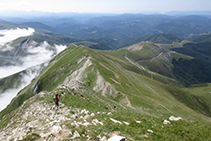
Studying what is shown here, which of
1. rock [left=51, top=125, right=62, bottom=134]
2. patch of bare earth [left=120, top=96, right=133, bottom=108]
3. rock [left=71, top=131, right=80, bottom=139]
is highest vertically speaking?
rock [left=71, top=131, right=80, bottom=139]

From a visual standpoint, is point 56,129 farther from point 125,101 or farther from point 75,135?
point 125,101

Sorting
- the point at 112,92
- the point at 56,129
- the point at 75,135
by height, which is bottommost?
the point at 112,92

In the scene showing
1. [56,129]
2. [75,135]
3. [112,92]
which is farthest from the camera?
[112,92]

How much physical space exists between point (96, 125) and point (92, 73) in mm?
72926

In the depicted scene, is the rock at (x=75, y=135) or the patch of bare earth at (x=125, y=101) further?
the patch of bare earth at (x=125, y=101)

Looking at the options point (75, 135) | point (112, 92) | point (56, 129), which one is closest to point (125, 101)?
point (112, 92)

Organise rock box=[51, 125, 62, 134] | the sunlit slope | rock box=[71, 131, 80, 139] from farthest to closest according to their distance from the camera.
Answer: the sunlit slope → rock box=[51, 125, 62, 134] → rock box=[71, 131, 80, 139]

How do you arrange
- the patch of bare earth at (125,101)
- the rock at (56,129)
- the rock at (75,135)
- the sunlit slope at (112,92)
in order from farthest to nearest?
the patch of bare earth at (125,101), the sunlit slope at (112,92), the rock at (56,129), the rock at (75,135)

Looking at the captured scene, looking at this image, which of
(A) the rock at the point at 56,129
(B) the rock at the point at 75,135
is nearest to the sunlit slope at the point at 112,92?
(A) the rock at the point at 56,129

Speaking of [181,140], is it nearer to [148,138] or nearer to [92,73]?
[148,138]

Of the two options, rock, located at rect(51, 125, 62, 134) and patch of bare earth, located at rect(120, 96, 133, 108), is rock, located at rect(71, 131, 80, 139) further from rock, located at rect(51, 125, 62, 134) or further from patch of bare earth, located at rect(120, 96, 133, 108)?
patch of bare earth, located at rect(120, 96, 133, 108)

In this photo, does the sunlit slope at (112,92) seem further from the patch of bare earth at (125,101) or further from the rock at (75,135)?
the rock at (75,135)

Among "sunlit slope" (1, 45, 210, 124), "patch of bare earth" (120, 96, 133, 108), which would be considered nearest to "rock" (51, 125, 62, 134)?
"sunlit slope" (1, 45, 210, 124)

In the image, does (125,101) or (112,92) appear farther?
(112,92)
